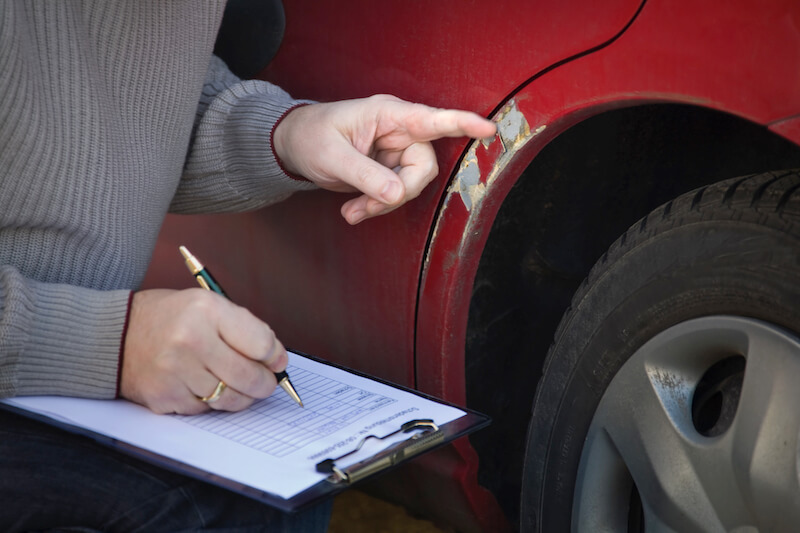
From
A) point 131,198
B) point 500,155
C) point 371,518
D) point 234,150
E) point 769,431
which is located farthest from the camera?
point 371,518

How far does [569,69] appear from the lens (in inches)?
39.6

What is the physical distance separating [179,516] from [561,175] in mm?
695

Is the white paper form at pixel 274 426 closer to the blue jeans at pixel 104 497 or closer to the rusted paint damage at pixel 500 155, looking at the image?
the blue jeans at pixel 104 497

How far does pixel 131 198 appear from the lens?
1212 millimetres

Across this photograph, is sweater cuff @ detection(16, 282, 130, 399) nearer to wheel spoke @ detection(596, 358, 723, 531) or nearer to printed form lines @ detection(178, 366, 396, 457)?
printed form lines @ detection(178, 366, 396, 457)

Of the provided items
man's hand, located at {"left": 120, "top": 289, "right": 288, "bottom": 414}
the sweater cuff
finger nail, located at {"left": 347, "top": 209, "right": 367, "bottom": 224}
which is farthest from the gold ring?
finger nail, located at {"left": 347, "top": 209, "right": 367, "bottom": 224}

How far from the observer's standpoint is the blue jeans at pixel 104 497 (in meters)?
0.97

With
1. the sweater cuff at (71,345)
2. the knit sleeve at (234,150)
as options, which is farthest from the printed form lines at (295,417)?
the knit sleeve at (234,150)

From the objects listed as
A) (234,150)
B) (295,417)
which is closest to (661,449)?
(295,417)

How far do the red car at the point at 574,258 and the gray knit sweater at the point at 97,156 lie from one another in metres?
0.12

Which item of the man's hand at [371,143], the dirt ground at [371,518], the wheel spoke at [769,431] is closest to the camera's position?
the wheel spoke at [769,431]

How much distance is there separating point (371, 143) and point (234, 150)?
0.27m

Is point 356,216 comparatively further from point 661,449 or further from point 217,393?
point 661,449

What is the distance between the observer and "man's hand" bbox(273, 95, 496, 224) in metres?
1.11
